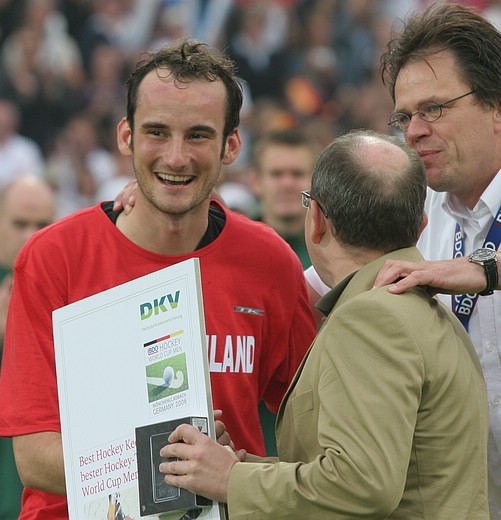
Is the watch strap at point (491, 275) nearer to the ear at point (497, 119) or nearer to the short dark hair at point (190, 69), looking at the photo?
the ear at point (497, 119)

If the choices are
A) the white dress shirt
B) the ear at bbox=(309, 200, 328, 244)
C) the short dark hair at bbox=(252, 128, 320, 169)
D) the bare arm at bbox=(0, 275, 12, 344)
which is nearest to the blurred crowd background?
the short dark hair at bbox=(252, 128, 320, 169)

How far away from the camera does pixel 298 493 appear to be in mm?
2953

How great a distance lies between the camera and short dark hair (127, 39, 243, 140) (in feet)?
13.0

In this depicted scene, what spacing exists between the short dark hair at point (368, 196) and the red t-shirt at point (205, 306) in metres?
0.85

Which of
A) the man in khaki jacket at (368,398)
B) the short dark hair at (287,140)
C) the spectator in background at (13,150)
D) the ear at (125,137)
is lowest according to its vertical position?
the man in khaki jacket at (368,398)

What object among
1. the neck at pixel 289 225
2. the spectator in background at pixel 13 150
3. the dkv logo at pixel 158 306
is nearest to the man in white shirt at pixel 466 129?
the dkv logo at pixel 158 306

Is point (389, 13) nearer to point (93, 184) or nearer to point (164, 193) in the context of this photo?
point (93, 184)

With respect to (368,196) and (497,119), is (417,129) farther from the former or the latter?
(368,196)

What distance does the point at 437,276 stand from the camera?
10.7 ft

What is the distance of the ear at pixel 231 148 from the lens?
411cm

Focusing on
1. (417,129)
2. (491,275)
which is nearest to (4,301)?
(417,129)

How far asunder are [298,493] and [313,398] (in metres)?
0.31

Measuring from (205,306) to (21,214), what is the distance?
3509 millimetres

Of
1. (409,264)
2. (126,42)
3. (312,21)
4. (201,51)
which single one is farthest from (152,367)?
(312,21)
